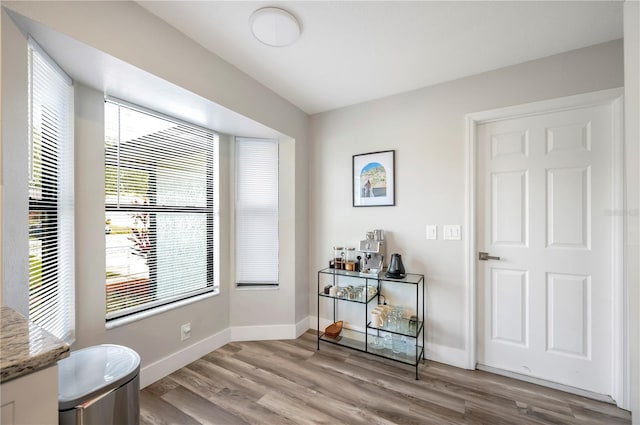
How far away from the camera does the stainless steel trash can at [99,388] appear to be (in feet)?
3.50

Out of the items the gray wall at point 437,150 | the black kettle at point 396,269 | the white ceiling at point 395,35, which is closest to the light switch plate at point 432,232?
the gray wall at point 437,150

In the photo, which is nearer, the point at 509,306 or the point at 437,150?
the point at 509,306

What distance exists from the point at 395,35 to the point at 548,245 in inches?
75.3

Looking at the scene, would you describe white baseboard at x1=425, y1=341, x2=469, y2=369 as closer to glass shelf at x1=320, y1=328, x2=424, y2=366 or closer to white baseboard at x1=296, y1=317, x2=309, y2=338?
glass shelf at x1=320, y1=328, x2=424, y2=366

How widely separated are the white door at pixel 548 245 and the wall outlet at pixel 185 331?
2513 mm

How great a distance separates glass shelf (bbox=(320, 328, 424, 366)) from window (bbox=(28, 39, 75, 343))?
2.02 meters

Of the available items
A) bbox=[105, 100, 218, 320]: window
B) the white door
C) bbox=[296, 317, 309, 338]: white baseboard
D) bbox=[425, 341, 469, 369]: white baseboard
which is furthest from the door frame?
bbox=[105, 100, 218, 320]: window

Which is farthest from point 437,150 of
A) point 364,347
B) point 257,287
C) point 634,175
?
point 257,287

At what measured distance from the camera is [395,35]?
5.56ft

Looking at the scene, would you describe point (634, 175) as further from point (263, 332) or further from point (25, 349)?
Result: point (263, 332)

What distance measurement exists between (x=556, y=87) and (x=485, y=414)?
2338mm

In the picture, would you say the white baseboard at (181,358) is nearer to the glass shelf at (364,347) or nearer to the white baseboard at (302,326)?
the white baseboard at (302,326)

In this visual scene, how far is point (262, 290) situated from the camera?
2.73 m

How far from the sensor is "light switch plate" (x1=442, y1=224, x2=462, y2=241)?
221 cm
